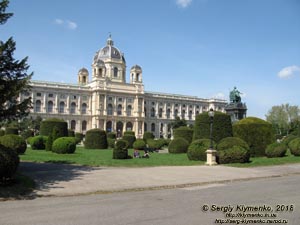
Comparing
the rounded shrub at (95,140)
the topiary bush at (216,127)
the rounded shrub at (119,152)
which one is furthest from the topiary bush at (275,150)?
the rounded shrub at (95,140)

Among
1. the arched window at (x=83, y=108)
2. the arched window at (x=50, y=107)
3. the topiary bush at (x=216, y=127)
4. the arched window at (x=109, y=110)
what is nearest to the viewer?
the topiary bush at (x=216, y=127)

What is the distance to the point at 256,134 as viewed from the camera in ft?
74.1

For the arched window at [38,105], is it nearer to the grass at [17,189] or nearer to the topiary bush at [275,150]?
the topiary bush at [275,150]

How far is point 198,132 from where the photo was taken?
941 inches

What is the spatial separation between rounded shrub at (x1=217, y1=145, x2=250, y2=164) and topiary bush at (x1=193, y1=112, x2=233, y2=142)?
15.6 ft

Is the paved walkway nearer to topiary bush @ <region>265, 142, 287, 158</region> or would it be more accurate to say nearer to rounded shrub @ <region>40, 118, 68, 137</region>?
topiary bush @ <region>265, 142, 287, 158</region>

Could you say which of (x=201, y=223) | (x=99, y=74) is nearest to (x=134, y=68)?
(x=99, y=74)

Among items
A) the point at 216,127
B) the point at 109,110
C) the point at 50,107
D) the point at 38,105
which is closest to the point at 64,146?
the point at 216,127

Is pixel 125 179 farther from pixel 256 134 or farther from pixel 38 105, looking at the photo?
pixel 38 105

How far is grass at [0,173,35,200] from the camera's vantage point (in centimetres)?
875

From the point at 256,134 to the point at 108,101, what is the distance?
226 feet

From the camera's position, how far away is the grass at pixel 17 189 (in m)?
8.75

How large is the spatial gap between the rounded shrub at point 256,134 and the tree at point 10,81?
15376mm

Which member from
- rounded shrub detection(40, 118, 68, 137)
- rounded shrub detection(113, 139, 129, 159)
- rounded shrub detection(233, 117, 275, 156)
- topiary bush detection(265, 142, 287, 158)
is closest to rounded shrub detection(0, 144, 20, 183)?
rounded shrub detection(113, 139, 129, 159)
